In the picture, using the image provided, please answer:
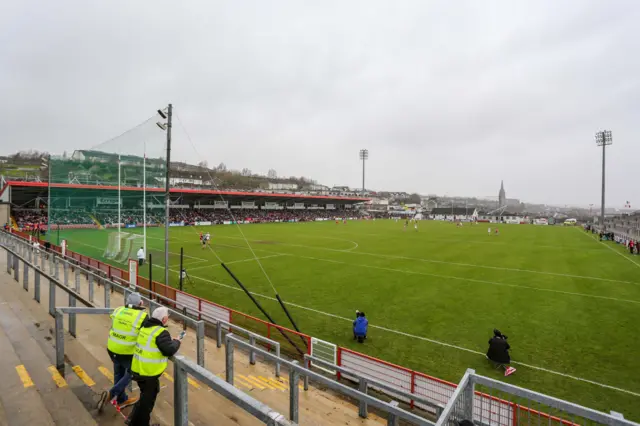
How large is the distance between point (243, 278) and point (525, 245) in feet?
113

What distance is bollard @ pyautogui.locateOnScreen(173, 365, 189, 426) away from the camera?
320cm

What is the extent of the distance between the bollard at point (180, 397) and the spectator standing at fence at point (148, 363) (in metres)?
0.99

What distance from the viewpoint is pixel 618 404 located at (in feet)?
27.9

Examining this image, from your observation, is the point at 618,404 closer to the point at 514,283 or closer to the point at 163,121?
the point at 514,283

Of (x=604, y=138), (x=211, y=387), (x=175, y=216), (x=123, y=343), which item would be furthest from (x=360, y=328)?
(x=604, y=138)

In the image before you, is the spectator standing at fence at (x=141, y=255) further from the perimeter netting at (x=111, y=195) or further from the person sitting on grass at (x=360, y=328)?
the person sitting on grass at (x=360, y=328)

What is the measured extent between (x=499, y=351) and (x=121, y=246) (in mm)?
20482

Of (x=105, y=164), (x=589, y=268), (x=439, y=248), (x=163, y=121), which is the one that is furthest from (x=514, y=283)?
(x=105, y=164)

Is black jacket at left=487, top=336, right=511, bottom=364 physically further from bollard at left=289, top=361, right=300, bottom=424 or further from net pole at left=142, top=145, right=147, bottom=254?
net pole at left=142, top=145, right=147, bottom=254

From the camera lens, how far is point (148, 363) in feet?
14.0

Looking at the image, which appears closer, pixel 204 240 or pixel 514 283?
pixel 514 283

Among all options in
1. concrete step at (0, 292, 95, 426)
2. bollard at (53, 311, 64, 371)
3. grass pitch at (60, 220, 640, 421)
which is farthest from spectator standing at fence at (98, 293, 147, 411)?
grass pitch at (60, 220, 640, 421)

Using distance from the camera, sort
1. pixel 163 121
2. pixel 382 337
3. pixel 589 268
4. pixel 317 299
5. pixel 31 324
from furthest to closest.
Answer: pixel 589 268, pixel 317 299, pixel 163 121, pixel 382 337, pixel 31 324

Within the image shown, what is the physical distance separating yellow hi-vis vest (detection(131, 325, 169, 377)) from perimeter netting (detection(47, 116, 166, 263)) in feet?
45.9
